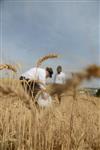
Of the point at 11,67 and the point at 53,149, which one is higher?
the point at 11,67

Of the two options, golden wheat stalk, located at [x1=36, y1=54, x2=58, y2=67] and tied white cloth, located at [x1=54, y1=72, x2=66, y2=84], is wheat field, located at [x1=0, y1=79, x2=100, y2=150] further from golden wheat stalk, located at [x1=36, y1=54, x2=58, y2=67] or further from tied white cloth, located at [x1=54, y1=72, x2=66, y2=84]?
golden wheat stalk, located at [x1=36, y1=54, x2=58, y2=67]

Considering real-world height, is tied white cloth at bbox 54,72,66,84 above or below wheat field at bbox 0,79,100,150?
above

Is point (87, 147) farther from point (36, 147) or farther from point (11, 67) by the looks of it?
point (11, 67)

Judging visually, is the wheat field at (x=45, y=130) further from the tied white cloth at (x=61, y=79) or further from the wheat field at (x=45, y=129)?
the tied white cloth at (x=61, y=79)

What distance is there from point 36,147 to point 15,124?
45 cm

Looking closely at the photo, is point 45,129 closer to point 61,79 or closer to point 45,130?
point 45,130

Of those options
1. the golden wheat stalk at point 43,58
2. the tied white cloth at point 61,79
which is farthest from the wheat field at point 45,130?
the golden wheat stalk at point 43,58

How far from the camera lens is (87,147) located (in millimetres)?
2018

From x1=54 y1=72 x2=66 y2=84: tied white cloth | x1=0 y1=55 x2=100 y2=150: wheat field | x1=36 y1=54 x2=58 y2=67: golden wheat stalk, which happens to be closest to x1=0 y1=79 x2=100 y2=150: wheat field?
x1=0 y1=55 x2=100 y2=150: wheat field

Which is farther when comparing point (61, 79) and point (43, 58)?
point (43, 58)

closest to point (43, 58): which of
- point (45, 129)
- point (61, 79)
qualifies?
Result: point (61, 79)

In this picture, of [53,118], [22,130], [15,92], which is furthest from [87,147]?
[15,92]

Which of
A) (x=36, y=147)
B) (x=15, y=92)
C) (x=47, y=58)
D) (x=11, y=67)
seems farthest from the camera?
(x=47, y=58)

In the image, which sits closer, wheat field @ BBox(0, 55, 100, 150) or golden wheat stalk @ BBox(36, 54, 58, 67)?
wheat field @ BBox(0, 55, 100, 150)
